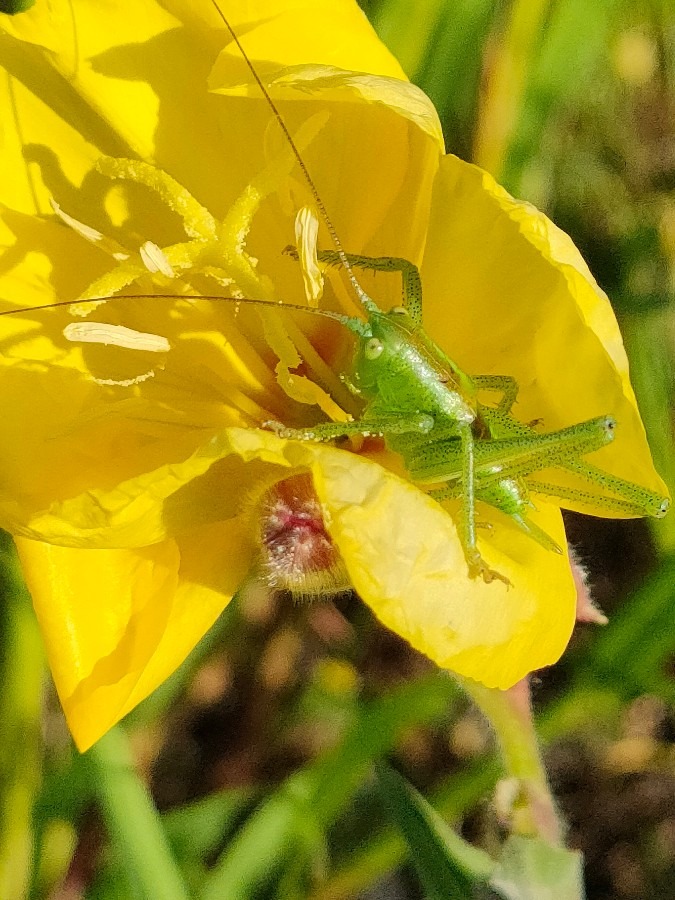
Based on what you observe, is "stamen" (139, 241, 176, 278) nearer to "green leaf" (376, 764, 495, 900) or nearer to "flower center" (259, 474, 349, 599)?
"flower center" (259, 474, 349, 599)

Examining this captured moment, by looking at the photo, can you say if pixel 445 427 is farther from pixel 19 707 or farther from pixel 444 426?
pixel 19 707

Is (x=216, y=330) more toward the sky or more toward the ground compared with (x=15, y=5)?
more toward the ground

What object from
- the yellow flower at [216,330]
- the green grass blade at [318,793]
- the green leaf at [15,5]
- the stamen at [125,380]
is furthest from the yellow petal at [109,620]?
the green leaf at [15,5]

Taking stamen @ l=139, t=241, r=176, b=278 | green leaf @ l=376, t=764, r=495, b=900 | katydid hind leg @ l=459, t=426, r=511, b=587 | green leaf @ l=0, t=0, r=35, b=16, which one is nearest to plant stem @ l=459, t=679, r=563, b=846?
green leaf @ l=376, t=764, r=495, b=900

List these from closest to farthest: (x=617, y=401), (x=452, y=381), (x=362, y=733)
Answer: (x=617, y=401) → (x=452, y=381) → (x=362, y=733)

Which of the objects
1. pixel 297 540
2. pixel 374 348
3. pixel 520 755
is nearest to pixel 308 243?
pixel 374 348

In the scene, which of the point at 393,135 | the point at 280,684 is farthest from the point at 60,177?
the point at 280,684

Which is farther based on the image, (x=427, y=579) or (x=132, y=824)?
(x=132, y=824)

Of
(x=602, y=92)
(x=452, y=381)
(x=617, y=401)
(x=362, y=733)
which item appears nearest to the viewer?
(x=617, y=401)

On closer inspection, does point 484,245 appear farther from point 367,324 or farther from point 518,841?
point 518,841
